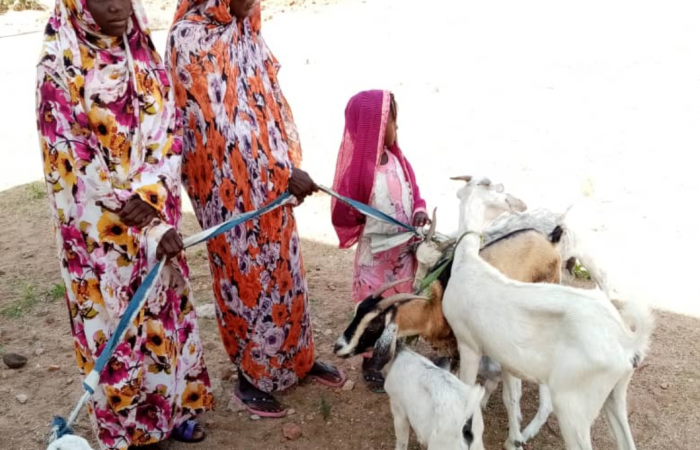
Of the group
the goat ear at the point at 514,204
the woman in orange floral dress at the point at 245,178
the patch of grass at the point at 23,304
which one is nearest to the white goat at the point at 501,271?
the goat ear at the point at 514,204

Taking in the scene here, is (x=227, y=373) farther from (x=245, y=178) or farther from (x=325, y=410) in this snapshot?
(x=245, y=178)

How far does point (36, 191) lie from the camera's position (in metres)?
7.96

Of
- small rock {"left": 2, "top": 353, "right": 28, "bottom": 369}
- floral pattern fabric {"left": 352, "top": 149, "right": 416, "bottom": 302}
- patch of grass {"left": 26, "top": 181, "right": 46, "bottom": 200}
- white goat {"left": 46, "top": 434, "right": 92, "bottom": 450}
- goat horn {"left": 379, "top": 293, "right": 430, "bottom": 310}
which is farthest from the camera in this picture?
patch of grass {"left": 26, "top": 181, "right": 46, "bottom": 200}

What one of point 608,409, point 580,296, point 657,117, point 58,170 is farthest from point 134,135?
point 657,117

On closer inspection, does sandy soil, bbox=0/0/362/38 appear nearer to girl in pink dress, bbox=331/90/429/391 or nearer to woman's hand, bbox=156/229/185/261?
girl in pink dress, bbox=331/90/429/391

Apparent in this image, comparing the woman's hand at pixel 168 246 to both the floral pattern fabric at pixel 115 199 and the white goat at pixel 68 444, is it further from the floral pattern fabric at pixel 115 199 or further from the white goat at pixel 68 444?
the white goat at pixel 68 444

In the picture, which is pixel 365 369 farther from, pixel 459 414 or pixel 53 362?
pixel 53 362

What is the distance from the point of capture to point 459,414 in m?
3.07

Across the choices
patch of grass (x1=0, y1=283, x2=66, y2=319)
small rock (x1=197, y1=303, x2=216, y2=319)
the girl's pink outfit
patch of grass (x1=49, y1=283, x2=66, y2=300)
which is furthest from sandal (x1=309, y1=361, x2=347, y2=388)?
patch of grass (x1=49, y1=283, x2=66, y2=300)

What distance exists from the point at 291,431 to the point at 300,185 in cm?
141

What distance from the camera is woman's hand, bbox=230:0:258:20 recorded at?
3.55 meters

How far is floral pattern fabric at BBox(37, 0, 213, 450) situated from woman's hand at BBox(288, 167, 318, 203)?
601 mm

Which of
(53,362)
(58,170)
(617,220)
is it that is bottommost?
(53,362)

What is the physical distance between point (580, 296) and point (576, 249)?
48.7 inches
